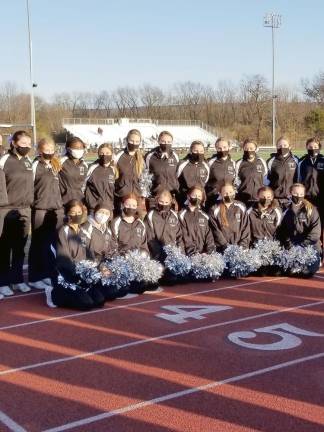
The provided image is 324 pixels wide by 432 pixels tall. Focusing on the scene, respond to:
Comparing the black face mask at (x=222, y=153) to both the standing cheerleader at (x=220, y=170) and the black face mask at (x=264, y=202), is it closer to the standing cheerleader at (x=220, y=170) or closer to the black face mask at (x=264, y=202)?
the standing cheerleader at (x=220, y=170)

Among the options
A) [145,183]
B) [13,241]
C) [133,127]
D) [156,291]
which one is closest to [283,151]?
[145,183]

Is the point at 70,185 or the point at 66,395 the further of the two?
the point at 70,185

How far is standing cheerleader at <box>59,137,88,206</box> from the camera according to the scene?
321 inches

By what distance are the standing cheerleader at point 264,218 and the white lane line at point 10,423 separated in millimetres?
5134

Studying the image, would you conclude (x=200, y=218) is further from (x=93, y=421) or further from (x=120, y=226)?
(x=93, y=421)

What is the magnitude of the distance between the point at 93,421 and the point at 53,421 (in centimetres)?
27

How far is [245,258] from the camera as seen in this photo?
26.5ft

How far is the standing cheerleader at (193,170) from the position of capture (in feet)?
28.9

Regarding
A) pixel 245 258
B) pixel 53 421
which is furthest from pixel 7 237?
pixel 53 421

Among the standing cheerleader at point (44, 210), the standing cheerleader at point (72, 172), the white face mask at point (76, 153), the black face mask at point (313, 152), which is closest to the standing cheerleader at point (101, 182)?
the standing cheerleader at point (72, 172)

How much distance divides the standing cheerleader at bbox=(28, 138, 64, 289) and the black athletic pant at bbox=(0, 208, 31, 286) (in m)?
0.20

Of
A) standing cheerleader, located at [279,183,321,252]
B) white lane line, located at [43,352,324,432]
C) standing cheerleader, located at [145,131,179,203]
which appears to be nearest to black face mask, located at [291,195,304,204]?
standing cheerleader, located at [279,183,321,252]

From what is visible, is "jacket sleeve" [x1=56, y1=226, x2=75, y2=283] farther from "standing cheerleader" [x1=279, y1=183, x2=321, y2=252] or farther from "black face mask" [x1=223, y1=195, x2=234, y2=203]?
"standing cheerleader" [x1=279, y1=183, x2=321, y2=252]

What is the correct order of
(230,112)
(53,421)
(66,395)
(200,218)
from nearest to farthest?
(53,421)
(66,395)
(200,218)
(230,112)
